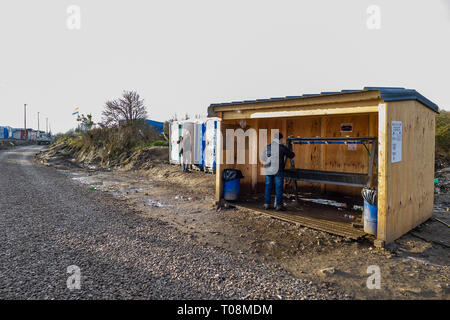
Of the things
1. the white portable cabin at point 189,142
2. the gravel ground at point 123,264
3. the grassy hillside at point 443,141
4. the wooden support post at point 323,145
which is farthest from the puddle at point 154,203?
the grassy hillside at point 443,141

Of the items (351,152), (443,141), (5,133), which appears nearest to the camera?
(351,152)

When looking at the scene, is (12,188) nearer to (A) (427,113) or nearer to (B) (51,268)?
(B) (51,268)

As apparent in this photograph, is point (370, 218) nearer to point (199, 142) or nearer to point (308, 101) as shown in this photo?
point (308, 101)

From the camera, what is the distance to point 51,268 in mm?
3814

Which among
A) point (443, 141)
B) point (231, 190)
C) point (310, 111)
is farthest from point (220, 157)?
point (443, 141)

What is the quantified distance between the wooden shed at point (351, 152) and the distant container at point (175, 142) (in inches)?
288

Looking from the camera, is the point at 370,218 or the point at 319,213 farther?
Answer: the point at 319,213

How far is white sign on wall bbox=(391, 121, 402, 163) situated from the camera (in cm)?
473

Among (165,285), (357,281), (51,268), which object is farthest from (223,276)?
(51,268)

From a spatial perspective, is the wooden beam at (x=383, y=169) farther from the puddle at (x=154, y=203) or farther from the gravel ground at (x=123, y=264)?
the puddle at (x=154, y=203)

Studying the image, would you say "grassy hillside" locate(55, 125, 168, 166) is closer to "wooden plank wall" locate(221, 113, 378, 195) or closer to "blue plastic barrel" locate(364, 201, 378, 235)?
"wooden plank wall" locate(221, 113, 378, 195)

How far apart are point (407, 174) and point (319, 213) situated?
2.04m

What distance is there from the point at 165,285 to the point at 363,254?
291 centimetres

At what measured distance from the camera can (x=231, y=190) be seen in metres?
7.73
